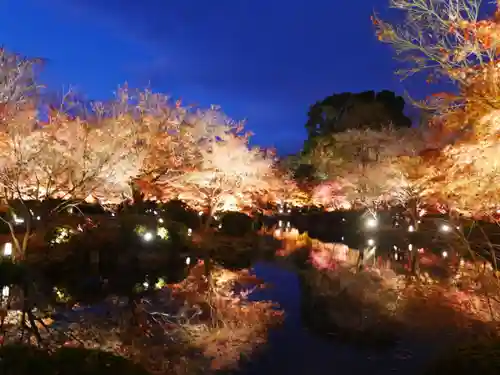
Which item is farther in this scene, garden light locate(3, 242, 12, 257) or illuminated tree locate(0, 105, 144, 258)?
garden light locate(3, 242, 12, 257)

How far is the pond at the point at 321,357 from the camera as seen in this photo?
307 inches

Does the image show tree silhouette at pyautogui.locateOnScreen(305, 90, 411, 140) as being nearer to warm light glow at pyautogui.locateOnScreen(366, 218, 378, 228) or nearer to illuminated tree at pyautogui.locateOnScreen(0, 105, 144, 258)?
warm light glow at pyautogui.locateOnScreen(366, 218, 378, 228)

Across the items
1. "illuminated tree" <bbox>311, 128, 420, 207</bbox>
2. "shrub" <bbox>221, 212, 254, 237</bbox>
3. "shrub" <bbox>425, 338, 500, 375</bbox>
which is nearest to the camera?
"shrub" <bbox>425, 338, 500, 375</bbox>

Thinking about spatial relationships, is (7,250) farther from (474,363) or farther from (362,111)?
(362,111)

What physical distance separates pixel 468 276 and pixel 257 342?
33.8 feet

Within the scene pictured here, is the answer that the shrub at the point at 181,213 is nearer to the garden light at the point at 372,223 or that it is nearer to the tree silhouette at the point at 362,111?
the garden light at the point at 372,223

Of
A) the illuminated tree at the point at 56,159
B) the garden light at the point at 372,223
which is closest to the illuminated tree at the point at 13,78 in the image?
the illuminated tree at the point at 56,159

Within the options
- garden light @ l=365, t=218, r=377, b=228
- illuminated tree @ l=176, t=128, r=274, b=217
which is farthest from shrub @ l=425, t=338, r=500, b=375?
garden light @ l=365, t=218, r=377, b=228

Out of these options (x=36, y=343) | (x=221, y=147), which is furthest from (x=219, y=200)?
(x=36, y=343)

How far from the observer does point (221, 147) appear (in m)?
24.0

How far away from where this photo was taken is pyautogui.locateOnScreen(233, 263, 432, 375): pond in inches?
307

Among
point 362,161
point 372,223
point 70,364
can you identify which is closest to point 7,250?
point 70,364

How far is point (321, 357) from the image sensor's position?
845 centimetres

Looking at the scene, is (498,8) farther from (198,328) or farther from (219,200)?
(219,200)
